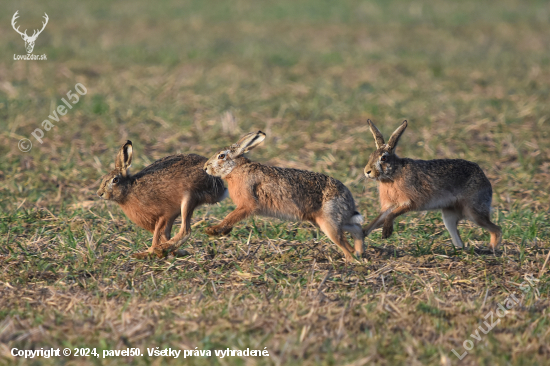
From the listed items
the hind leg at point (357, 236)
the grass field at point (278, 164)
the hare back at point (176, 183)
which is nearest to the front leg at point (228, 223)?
the grass field at point (278, 164)

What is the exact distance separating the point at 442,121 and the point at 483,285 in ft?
18.4

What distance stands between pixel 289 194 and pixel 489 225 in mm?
1804

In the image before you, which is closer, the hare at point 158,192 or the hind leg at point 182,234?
the hind leg at point 182,234

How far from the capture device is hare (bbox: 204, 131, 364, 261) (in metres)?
5.64

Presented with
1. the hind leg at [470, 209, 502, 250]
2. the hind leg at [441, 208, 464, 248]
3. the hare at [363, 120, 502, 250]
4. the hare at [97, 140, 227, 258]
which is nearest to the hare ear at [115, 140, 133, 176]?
the hare at [97, 140, 227, 258]

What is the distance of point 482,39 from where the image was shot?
18469mm

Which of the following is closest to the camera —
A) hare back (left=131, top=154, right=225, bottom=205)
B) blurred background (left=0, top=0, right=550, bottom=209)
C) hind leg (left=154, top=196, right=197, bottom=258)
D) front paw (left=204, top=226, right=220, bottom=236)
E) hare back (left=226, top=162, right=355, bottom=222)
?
front paw (left=204, top=226, right=220, bottom=236)

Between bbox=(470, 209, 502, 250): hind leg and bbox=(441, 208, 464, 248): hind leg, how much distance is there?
14 centimetres

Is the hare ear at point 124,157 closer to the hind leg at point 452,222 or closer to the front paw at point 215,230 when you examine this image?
the front paw at point 215,230

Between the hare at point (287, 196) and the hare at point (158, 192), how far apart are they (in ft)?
0.75

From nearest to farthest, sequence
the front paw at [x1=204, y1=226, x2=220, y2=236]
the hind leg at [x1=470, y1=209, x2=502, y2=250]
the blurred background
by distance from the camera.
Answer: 1. the front paw at [x1=204, y1=226, x2=220, y2=236]
2. the hind leg at [x1=470, y1=209, x2=502, y2=250]
3. the blurred background

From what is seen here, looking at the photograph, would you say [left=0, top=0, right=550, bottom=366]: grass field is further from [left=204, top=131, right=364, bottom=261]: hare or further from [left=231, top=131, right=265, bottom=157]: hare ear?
[left=231, top=131, right=265, bottom=157]: hare ear

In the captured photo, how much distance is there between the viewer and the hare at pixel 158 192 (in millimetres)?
5766

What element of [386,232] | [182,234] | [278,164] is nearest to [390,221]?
[386,232]
